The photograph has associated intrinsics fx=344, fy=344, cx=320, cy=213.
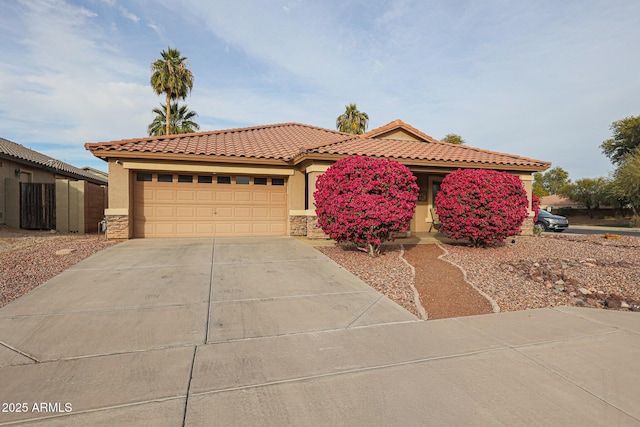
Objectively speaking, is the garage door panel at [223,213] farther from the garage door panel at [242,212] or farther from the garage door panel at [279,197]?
the garage door panel at [279,197]

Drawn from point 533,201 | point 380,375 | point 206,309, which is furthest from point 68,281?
point 533,201

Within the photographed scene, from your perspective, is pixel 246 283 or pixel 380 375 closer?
pixel 380 375

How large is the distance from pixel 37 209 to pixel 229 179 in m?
8.71

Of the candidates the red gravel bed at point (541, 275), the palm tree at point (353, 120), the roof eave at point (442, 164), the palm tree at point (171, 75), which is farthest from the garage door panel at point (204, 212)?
the palm tree at point (353, 120)

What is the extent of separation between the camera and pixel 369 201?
8180 mm

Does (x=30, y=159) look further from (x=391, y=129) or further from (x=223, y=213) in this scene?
(x=391, y=129)

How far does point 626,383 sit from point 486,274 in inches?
164

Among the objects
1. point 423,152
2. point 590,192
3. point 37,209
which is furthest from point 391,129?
point 590,192

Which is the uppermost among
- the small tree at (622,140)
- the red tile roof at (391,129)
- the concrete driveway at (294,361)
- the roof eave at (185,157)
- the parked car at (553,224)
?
the small tree at (622,140)

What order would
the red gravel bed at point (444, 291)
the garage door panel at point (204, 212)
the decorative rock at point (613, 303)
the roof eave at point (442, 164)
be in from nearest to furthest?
the red gravel bed at point (444, 291), the decorative rock at point (613, 303), the roof eave at point (442, 164), the garage door panel at point (204, 212)

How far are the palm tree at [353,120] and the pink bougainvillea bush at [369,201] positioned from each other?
25.2 m

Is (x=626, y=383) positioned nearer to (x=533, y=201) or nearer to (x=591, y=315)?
(x=591, y=315)

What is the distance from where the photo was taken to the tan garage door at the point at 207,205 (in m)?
11.7

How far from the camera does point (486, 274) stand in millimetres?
7199
